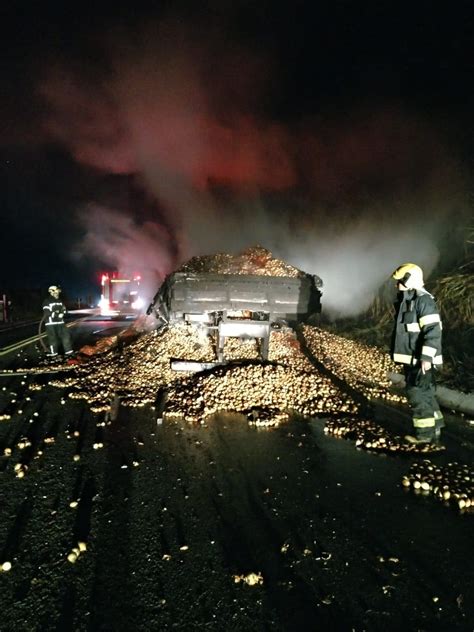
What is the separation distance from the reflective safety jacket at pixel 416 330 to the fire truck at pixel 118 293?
→ 1780 centimetres

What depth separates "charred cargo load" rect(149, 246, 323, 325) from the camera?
7.41 meters

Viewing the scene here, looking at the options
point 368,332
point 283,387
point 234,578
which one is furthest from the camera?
point 368,332

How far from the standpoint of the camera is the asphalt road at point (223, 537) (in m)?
2.16

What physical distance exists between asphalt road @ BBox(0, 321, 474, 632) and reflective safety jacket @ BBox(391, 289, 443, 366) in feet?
4.19

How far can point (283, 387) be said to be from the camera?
6176 mm

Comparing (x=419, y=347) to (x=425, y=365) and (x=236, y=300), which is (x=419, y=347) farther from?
(x=236, y=300)

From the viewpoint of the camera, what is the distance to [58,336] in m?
9.34

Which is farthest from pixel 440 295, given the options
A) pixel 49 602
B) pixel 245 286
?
pixel 49 602

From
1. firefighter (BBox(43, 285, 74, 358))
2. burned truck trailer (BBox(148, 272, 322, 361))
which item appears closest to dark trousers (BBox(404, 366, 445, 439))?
burned truck trailer (BBox(148, 272, 322, 361))

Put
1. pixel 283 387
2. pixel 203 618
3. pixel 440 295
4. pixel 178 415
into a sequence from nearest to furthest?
pixel 203 618
pixel 178 415
pixel 283 387
pixel 440 295

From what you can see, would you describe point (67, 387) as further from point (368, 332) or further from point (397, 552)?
point (368, 332)

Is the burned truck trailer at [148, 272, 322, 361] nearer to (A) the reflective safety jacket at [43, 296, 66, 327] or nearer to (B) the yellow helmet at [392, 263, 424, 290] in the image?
(B) the yellow helmet at [392, 263, 424, 290]

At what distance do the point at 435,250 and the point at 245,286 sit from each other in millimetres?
7950

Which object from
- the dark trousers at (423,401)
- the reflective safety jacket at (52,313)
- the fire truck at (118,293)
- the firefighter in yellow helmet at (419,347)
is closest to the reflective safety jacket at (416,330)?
the firefighter in yellow helmet at (419,347)
